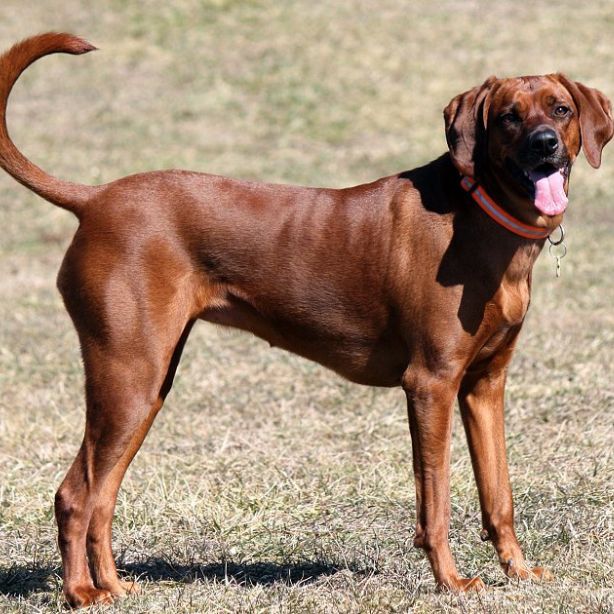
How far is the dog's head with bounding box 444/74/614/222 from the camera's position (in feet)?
14.9

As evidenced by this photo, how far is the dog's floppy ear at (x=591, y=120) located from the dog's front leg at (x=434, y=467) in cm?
114

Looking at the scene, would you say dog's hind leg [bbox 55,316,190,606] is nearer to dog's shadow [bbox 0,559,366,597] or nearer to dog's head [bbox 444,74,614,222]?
dog's shadow [bbox 0,559,366,597]

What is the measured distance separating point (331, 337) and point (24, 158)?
1.53 meters

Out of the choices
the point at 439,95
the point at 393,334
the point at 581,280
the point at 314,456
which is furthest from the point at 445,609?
the point at 439,95

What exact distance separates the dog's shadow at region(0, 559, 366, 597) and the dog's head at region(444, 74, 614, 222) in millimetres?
1728

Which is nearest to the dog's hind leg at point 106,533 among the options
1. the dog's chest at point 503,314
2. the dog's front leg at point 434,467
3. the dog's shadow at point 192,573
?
the dog's shadow at point 192,573

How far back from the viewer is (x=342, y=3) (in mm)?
22188

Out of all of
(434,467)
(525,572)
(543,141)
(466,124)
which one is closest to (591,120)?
(543,141)

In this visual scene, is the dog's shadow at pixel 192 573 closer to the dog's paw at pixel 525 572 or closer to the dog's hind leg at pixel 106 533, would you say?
the dog's hind leg at pixel 106 533

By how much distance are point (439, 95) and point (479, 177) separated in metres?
14.4

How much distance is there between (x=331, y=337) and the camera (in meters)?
4.92

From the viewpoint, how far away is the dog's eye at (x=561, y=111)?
15.5 ft

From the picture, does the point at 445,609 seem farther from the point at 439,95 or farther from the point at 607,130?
the point at 439,95

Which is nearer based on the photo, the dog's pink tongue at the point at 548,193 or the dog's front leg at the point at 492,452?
the dog's pink tongue at the point at 548,193
